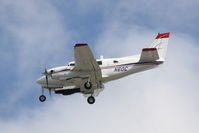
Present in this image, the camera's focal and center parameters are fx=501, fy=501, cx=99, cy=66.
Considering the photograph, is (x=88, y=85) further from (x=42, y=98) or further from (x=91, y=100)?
(x=42, y=98)

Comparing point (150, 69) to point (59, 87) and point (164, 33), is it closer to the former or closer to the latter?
point (164, 33)

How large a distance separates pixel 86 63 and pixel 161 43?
31.2ft

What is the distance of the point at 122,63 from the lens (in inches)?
1975

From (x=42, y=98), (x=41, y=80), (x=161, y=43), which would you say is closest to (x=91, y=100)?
(x=42, y=98)

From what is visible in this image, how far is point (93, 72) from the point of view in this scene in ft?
161

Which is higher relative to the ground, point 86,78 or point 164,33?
point 164,33

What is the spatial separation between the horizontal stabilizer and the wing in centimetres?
454

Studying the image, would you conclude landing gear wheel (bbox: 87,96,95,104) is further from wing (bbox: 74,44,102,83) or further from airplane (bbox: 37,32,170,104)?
wing (bbox: 74,44,102,83)

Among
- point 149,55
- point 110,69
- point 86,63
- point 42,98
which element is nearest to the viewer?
point 86,63

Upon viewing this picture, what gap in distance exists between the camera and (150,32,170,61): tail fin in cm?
5187

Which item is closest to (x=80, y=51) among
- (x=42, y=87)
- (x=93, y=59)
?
(x=93, y=59)

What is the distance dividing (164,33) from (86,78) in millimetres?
10136

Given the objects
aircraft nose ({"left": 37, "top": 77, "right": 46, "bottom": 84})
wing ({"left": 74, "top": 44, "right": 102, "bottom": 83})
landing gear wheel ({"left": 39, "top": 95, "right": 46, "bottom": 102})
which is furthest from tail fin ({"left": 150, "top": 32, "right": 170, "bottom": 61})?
landing gear wheel ({"left": 39, "top": 95, "right": 46, "bottom": 102})

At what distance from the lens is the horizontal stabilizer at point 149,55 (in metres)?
48.5
